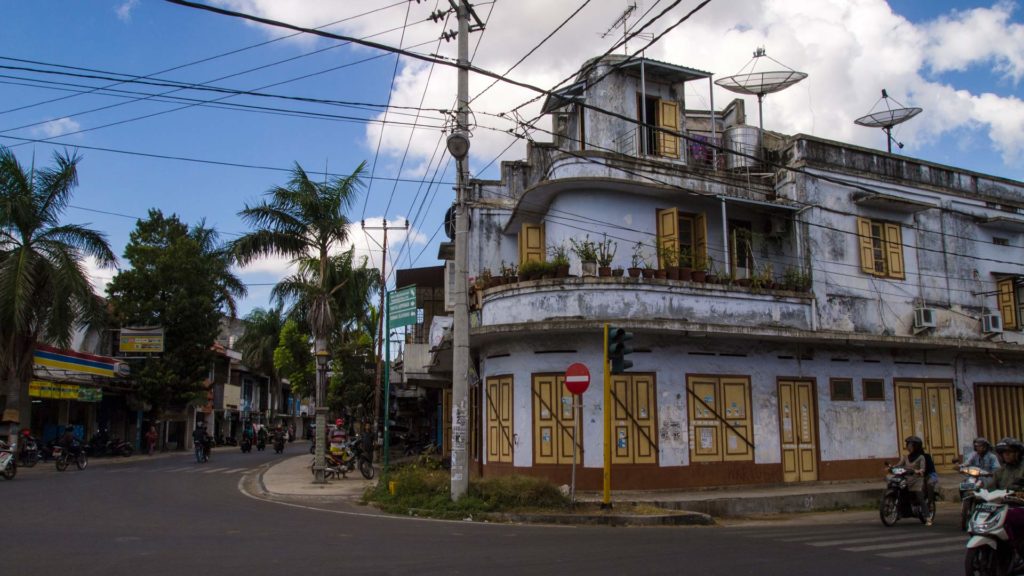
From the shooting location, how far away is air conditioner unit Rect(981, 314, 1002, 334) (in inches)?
862

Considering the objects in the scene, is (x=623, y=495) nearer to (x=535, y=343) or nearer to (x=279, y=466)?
(x=535, y=343)

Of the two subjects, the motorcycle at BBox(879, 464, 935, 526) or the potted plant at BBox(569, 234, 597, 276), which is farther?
the potted plant at BBox(569, 234, 597, 276)

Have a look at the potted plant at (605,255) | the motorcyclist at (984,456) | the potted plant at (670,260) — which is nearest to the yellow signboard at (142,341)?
the potted plant at (605,255)

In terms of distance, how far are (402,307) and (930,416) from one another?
14.6 m

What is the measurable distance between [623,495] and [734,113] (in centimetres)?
1395

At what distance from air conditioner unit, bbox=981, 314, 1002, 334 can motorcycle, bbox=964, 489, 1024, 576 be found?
650 inches

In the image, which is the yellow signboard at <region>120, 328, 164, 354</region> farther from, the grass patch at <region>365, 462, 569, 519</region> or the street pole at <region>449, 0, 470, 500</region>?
the street pole at <region>449, 0, 470, 500</region>

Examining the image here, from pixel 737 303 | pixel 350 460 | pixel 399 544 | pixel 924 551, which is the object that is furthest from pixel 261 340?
pixel 924 551

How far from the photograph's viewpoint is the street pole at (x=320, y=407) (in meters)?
20.1

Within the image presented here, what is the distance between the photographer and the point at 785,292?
18688 mm

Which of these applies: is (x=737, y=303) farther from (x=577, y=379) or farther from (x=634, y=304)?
(x=577, y=379)

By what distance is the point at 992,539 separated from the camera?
7.37m

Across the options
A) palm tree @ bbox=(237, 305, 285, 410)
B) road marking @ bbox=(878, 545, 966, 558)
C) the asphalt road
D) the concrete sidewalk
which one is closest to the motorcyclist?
the asphalt road

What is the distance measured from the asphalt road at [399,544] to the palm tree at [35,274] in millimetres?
11163
